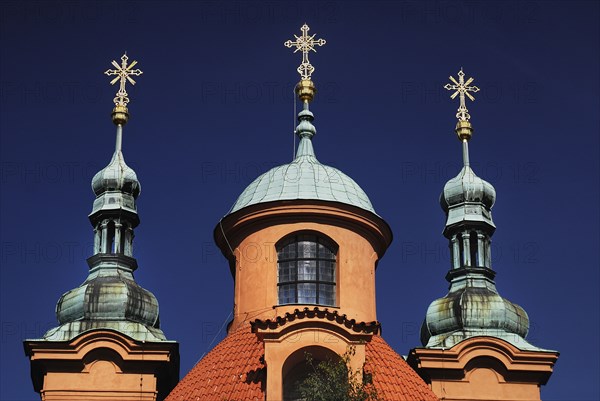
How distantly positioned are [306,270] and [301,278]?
238 mm

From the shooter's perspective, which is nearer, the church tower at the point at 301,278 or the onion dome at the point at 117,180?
the church tower at the point at 301,278

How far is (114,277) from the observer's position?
1517 inches

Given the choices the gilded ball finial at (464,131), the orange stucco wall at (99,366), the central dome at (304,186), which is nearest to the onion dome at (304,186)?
the central dome at (304,186)

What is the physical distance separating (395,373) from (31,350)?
27.8ft

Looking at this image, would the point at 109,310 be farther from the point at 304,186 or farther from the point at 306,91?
the point at 306,91

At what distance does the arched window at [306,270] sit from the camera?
3631cm

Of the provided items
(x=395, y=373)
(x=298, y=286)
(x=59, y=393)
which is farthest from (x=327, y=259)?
(x=59, y=393)

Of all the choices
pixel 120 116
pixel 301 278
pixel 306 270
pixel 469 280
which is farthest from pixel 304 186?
pixel 120 116

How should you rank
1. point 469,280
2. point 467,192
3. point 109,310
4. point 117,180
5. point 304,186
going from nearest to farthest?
point 304,186
point 109,310
point 469,280
point 117,180
point 467,192

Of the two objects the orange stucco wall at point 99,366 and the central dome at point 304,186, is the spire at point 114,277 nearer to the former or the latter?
the orange stucco wall at point 99,366

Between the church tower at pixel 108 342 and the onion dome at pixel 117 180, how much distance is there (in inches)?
32.6

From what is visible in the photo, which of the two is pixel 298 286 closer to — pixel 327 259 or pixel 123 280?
pixel 327 259

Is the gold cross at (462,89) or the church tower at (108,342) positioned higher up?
the gold cross at (462,89)

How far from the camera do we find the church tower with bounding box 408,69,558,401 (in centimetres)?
3750
